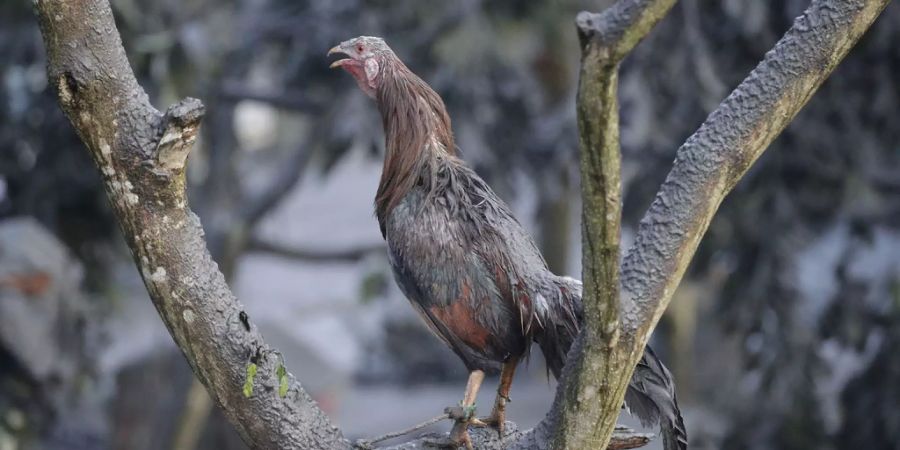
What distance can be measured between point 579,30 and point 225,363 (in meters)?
1.15

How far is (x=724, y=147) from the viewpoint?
2.64 metres

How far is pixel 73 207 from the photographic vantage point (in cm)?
657

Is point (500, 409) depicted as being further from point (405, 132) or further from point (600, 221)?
point (600, 221)

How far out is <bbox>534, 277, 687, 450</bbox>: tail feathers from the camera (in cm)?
295

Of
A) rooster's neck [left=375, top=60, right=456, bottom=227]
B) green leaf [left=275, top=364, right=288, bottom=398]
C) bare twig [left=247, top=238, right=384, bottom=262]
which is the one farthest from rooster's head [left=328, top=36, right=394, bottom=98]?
bare twig [left=247, top=238, right=384, bottom=262]

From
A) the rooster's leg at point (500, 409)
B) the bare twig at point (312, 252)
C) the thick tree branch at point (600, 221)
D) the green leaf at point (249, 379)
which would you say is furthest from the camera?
the bare twig at point (312, 252)

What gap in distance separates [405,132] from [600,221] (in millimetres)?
941

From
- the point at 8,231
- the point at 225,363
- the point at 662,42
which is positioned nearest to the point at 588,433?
the point at 225,363

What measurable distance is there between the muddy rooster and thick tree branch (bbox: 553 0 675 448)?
0.39m

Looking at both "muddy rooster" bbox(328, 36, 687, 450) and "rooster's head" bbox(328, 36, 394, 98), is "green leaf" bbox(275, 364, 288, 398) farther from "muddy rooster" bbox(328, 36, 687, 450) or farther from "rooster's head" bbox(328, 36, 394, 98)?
"rooster's head" bbox(328, 36, 394, 98)

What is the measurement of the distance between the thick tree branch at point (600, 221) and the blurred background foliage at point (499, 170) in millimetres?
2954

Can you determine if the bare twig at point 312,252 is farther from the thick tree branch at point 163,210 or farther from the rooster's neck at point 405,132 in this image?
the thick tree branch at point 163,210

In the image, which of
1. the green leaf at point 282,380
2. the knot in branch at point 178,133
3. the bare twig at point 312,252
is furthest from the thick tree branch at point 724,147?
the bare twig at point 312,252

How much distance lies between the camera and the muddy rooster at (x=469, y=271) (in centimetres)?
299
